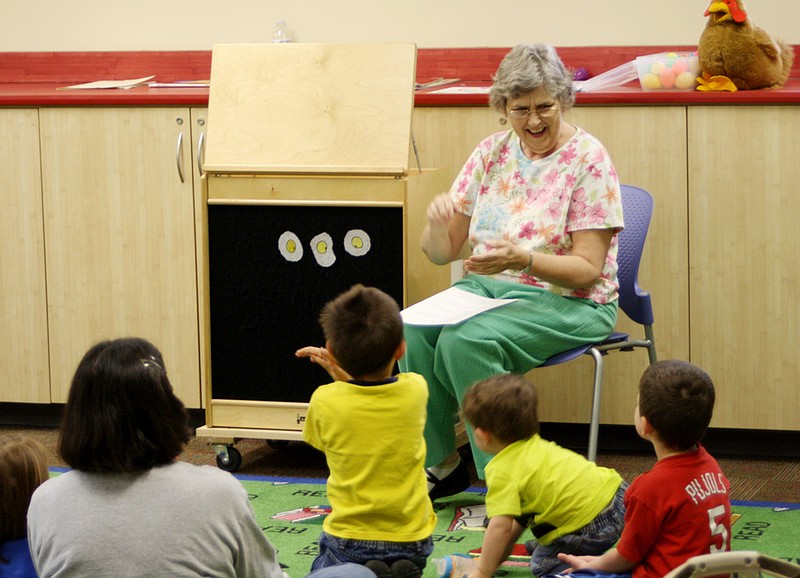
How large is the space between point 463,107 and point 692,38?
84cm

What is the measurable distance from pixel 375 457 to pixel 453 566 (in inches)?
15.5

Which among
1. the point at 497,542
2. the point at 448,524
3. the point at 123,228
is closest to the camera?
the point at 497,542

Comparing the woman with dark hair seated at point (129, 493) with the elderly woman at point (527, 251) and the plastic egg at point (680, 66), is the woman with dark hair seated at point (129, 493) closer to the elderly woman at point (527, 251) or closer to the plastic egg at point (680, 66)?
the elderly woman at point (527, 251)

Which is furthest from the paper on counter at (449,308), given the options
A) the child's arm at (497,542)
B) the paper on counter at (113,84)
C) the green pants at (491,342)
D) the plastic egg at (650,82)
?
the paper on counter at (113,84)

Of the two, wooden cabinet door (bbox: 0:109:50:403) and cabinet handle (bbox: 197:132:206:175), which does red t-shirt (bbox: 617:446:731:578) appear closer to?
cabinet handle (bbox: 197:132:206:175)

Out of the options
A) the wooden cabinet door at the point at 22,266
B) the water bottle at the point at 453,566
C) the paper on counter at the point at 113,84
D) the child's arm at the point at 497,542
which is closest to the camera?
the child's arm at the point at 497,542

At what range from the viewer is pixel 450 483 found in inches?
114

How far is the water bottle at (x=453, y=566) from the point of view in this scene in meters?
2.32

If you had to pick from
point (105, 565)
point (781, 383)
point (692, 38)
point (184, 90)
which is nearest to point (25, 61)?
point (184, 90)

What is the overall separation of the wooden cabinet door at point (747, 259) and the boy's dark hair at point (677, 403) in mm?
1241

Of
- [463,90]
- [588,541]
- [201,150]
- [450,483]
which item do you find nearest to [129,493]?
[588,541]

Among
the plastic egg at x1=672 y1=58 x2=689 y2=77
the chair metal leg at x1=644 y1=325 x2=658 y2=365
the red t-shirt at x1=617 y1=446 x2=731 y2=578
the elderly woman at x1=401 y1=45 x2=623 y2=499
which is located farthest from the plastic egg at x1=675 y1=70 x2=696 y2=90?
the red t-shirt at x1=617 y1=446 x2=731 y2=578

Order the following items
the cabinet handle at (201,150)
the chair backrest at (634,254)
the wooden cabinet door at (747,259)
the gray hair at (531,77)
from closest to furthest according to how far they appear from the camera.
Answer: the gray hair at (531,77) < the chair backrest at (634,254) < the wooden cabinet door at (747,259) < the cabinet handle at (201,150)

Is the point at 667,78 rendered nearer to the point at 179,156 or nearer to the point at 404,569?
the point at 179,156
